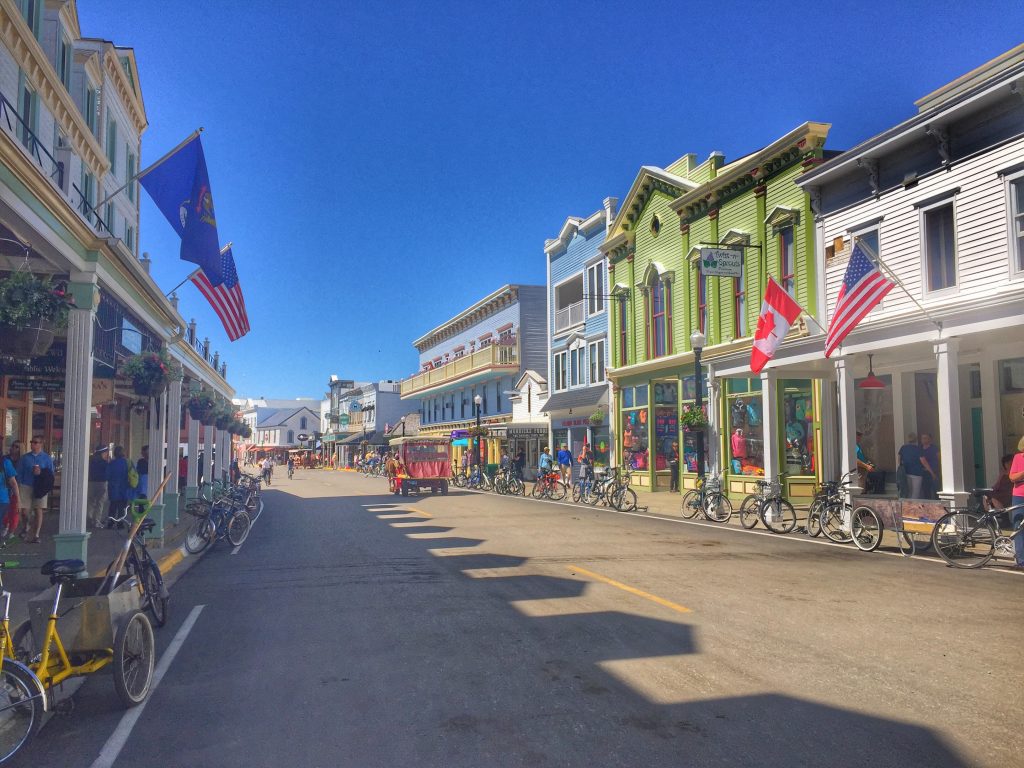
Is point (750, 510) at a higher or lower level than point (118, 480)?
lower

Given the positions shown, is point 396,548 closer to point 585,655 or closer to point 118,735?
point 585,655

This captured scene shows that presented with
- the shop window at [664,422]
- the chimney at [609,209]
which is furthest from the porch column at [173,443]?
the chimney at [609,209]

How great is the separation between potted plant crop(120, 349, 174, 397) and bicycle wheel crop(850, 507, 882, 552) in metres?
12.6

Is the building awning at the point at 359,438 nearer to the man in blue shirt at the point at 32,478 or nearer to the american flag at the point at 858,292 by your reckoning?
the man in blue shirt at the point at 32,478

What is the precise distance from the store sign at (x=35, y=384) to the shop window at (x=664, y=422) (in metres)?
19.2

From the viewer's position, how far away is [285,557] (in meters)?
13.1

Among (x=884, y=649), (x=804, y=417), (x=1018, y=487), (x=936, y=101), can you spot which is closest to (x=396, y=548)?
(x=884, y=649)

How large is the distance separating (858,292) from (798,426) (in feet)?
25.8

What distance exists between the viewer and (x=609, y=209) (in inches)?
1287

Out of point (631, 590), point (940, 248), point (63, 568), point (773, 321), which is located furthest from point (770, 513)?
point (63, 568)

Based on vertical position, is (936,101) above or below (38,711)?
above

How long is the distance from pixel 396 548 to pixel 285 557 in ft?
6.27

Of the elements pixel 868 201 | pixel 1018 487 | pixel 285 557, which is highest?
pixel 868 201

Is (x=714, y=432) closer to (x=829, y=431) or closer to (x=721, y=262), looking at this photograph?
(x=829, y=431)
